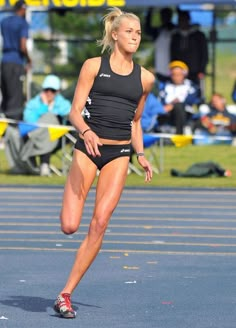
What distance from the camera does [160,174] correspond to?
18.1 metres

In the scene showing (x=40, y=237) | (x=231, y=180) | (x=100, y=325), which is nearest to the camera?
(x=100, y=325)

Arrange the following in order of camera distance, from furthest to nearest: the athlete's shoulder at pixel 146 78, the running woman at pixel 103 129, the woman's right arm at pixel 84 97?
1. the athlete's shoulder at pixel 146 78
2. the running woman at pixel 103 129
3. the woman's right arm at pixel 84 97

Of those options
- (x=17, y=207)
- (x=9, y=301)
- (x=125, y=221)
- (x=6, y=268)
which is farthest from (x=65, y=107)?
(x=9, y=301)

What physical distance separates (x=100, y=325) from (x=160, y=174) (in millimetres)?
10415

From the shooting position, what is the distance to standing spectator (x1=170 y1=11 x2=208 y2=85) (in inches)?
902

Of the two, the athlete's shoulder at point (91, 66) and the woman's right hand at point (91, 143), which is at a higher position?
the athlete's shoulder at point (91, 66)

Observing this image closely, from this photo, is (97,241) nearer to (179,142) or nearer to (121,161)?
(121,161)

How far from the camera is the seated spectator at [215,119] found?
22078 millimetres

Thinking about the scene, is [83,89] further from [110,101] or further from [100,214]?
[100,214]

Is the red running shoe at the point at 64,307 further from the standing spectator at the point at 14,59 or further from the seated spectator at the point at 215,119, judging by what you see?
the seated spectator at the point at 215,119

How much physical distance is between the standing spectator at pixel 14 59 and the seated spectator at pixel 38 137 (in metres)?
1.69

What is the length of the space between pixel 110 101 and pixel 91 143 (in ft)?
1.47

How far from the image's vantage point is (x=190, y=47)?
2298 centimetres

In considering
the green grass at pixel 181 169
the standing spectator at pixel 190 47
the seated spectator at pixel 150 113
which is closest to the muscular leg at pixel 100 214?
the green grass at pixel 181 169
